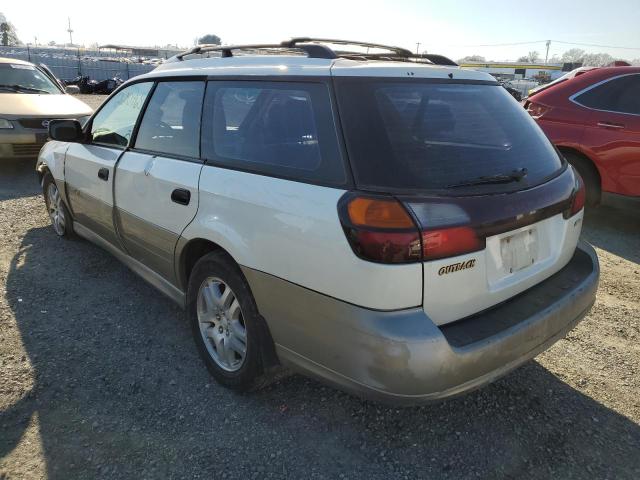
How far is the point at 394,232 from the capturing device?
5.99 ft

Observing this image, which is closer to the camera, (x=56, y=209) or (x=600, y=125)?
(x=56, y=209)

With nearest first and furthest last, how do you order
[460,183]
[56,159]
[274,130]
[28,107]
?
[460,183] → [274,130] → [56,159] → [28,107]

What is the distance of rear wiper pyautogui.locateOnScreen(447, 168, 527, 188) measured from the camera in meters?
2.04

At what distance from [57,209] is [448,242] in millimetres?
4278

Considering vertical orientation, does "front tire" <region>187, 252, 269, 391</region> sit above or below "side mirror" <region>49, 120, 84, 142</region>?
below

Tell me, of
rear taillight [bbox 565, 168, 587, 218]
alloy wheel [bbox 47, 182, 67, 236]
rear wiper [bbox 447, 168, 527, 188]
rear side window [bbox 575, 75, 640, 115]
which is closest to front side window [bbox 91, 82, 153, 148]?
alloy wheel [bbox 47, 182, 67, 236]

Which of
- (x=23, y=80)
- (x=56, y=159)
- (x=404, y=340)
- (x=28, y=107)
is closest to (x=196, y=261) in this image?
(x=404, y=340)

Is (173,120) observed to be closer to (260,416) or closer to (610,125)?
(260,416)

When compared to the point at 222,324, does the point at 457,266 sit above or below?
above

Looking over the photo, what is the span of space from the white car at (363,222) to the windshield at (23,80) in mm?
7044

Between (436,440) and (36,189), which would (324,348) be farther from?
(36,189)

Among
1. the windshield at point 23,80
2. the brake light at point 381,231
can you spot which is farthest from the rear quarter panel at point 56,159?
the windshield at point 23,80

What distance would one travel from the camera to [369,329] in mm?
1853

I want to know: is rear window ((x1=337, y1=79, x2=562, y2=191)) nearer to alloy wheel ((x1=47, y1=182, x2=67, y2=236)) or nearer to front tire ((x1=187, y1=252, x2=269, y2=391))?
front tire ((x1=187, y1=252, x2=269, y2=391))
